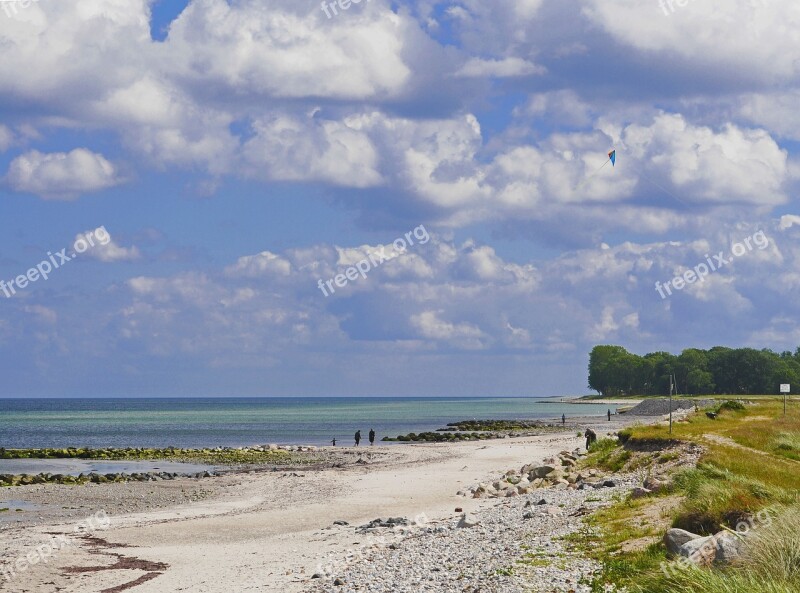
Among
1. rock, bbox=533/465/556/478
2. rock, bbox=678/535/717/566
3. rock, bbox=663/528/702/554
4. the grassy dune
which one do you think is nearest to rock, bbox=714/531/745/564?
rock, bbox=678/535/717/566

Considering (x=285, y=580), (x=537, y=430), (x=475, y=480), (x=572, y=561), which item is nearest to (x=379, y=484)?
(x=475, y=480)

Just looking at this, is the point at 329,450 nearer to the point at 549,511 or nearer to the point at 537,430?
the point at 537,430

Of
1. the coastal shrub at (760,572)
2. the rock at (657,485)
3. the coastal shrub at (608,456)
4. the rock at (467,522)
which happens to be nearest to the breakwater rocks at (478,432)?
the coastal shrub at (608,456)

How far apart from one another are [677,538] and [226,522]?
1863cm

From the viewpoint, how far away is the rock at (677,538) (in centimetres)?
1511

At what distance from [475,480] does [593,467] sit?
6.39 metres

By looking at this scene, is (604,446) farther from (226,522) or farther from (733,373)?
(733,373)

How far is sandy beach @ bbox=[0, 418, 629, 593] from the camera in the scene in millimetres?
20703

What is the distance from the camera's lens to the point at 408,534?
76.9 feet

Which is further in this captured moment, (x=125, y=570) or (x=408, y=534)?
(x=408, y=534)

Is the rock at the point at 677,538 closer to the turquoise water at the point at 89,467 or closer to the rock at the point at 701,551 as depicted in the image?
the rock at the point at 701,551

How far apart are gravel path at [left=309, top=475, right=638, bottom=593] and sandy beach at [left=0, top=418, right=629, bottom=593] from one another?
987 millimetres

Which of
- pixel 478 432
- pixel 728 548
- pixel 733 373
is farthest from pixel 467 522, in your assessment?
pixel 733 373

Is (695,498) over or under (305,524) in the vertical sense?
over
